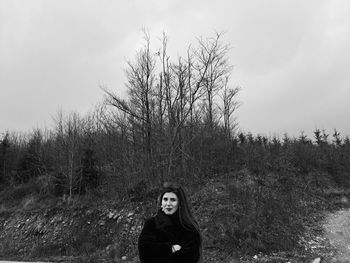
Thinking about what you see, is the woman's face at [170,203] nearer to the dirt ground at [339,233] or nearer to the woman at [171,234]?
the woman at [171,234]

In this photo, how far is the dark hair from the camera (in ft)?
10.0

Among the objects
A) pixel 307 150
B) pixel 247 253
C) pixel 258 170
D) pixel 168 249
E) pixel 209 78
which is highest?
pixel 209 78

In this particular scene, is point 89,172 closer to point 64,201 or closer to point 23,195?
point 64,201

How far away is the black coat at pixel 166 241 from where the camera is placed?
2.84 metres

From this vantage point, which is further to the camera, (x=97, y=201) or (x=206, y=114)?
(x=206, y=114)

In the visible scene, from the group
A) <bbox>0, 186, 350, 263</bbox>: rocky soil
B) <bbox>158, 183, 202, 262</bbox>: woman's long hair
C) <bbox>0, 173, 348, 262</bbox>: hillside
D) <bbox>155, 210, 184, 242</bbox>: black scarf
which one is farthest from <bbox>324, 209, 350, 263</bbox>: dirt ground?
<bbox>155, 210, 184, 242</bbox>: black scarf

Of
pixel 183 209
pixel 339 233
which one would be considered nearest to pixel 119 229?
pixel 339 233

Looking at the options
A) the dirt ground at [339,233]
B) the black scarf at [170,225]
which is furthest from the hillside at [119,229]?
the black scarf at [170,225]

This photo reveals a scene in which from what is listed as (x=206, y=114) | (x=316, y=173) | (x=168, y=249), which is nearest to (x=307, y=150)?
(x=316, y=173)

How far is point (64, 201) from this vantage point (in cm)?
1630

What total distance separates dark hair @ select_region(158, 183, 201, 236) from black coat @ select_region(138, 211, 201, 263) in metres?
0.05

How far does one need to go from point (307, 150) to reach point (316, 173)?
2.07 meters

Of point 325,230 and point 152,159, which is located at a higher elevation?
point 152,159

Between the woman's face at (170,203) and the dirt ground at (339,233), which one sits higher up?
the woman's face at (170,203)
